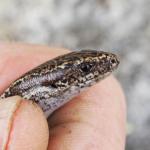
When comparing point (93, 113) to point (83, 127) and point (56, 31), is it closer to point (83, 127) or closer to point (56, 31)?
point (83, 127)

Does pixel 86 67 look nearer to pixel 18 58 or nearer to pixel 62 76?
pixel 62 76

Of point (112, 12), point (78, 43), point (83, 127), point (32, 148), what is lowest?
point (32, 148)

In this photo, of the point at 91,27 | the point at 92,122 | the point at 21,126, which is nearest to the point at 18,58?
the point at 92,122

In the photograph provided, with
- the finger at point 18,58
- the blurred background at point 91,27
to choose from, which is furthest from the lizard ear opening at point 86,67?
the blurred background at point 91,27

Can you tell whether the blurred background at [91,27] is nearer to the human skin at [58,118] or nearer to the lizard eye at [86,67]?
the human skin at [58,118]

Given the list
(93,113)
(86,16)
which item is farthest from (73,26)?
(93,113)

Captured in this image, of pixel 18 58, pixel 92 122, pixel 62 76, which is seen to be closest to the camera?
pixel 62 76
